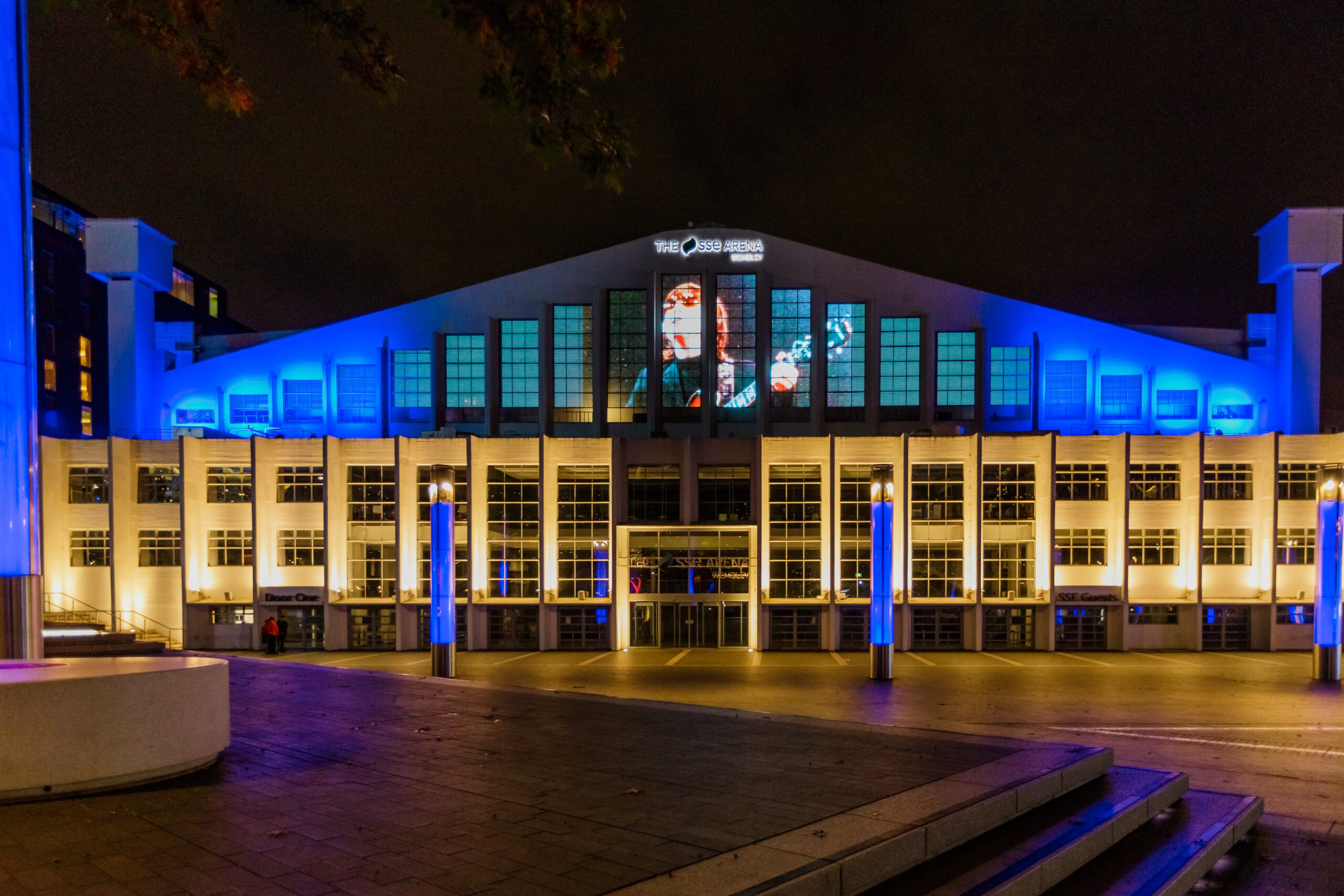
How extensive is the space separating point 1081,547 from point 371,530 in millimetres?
29098

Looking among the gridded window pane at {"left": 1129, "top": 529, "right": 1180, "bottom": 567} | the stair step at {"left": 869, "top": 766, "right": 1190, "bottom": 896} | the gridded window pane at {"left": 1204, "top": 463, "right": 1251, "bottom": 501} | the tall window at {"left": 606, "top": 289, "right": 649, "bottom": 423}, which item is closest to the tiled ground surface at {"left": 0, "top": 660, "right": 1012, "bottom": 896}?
the stair step at {"left": 869, "top": 766, "right": 1190, "bottom": 896}

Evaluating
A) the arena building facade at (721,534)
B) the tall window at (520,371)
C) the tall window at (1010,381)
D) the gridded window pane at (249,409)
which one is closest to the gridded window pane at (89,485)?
the arena building facade at (721,534)

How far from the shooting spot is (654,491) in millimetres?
32938

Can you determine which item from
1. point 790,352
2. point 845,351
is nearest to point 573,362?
point 790,352

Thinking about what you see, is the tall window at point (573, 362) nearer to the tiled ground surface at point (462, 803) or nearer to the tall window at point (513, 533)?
the tall window at point (513, 533)

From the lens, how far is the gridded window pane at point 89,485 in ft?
104

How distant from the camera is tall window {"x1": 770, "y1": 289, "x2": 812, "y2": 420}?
3544cm

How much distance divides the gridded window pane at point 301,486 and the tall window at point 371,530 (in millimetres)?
1199

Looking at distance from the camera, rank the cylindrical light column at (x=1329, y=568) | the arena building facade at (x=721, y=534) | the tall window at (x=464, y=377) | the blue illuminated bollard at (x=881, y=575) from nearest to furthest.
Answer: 1. the blue illuminated bollard at (x=881, y=575)
2. the cylindrical light column at (x=1329, y=568)
3. the arena building facade at (x=721, y=534)
4. the tall window at (x=464, y=377)

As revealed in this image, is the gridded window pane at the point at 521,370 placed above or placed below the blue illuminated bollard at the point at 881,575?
above

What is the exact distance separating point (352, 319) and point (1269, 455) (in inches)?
1558

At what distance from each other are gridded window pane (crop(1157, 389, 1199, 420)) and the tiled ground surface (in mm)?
31491

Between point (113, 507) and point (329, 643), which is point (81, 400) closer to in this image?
point (113, 507)

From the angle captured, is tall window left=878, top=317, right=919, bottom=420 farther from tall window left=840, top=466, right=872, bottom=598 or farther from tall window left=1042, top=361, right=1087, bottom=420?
tall window left=1042, top=361, right=1087, bottom=420
